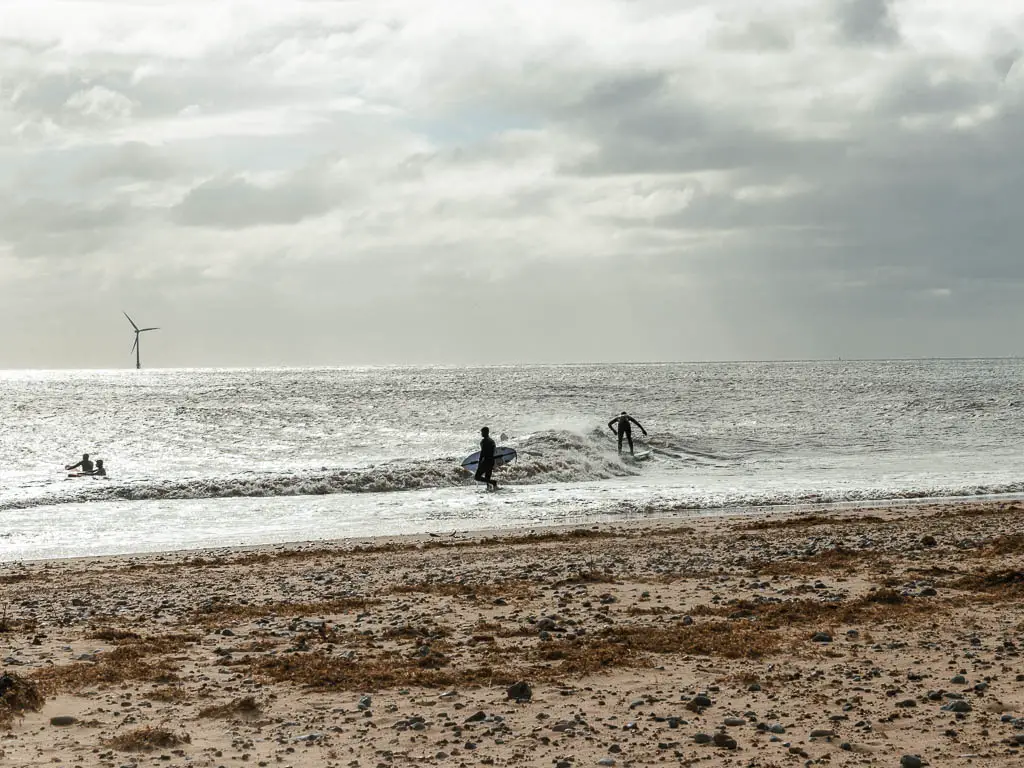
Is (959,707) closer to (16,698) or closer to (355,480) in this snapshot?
(16,698)

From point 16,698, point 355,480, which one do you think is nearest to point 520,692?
point 16,698

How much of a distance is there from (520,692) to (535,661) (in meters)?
1.12

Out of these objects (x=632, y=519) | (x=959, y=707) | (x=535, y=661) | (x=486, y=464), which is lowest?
(x=632, y=519)

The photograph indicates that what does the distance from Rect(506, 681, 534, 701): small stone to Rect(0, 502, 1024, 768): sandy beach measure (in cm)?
5

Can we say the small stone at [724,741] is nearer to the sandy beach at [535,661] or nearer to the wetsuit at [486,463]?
the sandy beach at [535,661]

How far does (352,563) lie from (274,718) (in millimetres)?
8672

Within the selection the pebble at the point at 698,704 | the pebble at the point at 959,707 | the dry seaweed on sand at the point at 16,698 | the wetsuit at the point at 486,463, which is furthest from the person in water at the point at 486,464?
the pebble at the point at 959,707

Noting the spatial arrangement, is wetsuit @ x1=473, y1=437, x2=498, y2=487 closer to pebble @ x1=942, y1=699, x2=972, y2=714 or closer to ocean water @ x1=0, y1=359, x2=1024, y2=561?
ocean water @ x1=0, y1=359, x2=1024, y2=561

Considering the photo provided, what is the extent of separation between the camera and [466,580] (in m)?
14.2

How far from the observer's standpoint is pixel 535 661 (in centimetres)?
946

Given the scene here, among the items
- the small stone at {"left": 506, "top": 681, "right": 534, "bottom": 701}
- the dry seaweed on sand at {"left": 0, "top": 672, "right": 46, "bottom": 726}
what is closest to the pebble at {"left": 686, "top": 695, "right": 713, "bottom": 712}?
the small stone at {"left": 506, "top": 681, "right": 534, "bottom": 701}

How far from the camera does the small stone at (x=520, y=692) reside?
8320 mm

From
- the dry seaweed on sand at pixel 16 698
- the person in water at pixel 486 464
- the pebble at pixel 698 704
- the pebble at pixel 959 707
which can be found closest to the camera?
the pebble at pixel 959 707

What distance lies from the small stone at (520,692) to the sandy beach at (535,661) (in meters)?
0.05
